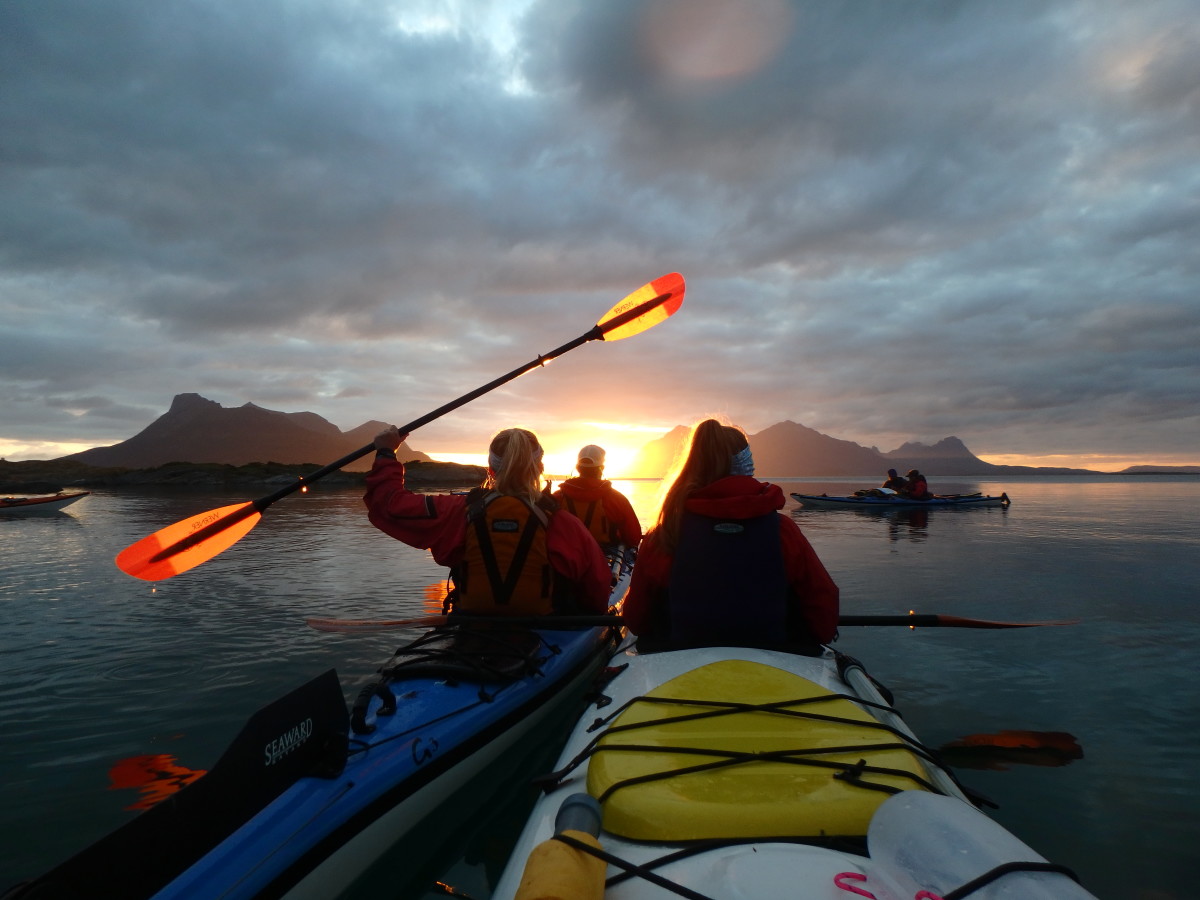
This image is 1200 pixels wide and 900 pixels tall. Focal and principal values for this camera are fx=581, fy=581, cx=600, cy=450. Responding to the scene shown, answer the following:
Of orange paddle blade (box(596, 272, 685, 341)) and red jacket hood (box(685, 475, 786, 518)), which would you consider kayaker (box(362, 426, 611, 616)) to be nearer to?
red jacket hood (box(685, 475, 786, 518))

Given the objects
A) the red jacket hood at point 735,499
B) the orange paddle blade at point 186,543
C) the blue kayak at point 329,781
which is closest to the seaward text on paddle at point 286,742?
the blue kayak at point 329,781

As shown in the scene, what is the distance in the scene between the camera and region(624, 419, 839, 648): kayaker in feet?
11.3

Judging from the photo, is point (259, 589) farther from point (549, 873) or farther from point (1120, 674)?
point (1120, 674)

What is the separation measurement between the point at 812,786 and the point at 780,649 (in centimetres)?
142

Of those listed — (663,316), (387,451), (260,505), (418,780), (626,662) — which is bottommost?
(418,780)

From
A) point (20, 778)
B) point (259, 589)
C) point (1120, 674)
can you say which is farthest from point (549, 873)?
point (259, 589)

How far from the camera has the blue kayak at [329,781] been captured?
2.06 m

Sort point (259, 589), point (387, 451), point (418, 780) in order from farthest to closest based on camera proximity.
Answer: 1. point (259, 589)
2. point (387, 451)
3. point (418, 780)

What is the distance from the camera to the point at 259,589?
10.5m

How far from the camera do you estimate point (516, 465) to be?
16.0 ft

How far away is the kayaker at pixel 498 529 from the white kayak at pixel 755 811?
1965 millimetres

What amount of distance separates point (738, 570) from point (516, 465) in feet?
7.07

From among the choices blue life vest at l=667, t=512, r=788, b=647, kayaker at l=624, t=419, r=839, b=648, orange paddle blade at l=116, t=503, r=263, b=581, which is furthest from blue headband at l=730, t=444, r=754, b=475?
orange paddle blade at l=116, t=503, r=263, b=581

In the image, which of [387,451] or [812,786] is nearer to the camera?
[812,786]
